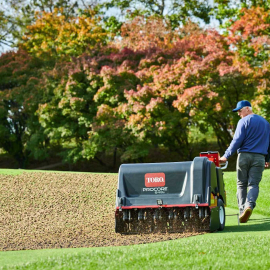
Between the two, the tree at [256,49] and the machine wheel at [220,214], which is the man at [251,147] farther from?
the tree at [256,49]

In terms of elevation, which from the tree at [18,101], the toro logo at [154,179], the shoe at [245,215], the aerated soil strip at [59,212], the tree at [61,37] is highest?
the tree at [61,37]

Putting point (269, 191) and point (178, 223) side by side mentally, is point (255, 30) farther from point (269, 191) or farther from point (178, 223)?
point (178, 223)

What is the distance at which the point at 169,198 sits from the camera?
6.44m

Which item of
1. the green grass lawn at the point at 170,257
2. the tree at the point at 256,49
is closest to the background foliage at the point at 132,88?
the tree at the point at 256,49

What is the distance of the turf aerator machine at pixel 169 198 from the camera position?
6332mm

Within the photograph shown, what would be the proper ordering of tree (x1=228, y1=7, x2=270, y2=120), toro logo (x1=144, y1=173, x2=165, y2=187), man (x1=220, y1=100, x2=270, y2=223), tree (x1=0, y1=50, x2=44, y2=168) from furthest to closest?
tree (x1=0, y1=50, x2=44, y2=168), tree (x1=228, y1=7, x2=270, y2=120), man (x1=220, y1=100, x2=270, y2=223), toro logo (x1=144, y1=173, x2=165, y2=187)

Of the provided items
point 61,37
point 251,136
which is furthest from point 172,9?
point 251,136

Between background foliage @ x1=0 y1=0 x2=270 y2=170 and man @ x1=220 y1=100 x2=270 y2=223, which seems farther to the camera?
background foliage @ x1=0 y1=0 x2=270 y2=170

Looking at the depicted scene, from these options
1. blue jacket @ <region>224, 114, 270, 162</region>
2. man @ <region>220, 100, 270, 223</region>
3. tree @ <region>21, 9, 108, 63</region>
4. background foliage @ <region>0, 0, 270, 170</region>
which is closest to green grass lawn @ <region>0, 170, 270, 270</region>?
man @ <region>220, 100, 270, 223</region>

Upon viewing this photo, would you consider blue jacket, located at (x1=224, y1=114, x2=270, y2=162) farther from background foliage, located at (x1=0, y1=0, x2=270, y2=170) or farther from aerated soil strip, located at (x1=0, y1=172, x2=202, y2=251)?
background foliage, located at (x1=0, y1=0, x2=270, y2=170)

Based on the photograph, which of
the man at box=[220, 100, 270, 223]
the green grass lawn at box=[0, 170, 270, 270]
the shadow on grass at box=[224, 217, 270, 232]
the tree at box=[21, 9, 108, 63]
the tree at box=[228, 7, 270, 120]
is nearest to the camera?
the green grass lawn at box=[0, 170, 270, 270]

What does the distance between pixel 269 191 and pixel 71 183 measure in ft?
16.8

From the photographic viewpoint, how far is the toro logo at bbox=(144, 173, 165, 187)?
21.3ft

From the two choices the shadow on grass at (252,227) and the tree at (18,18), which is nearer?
the shadow on grass at (252,227)
